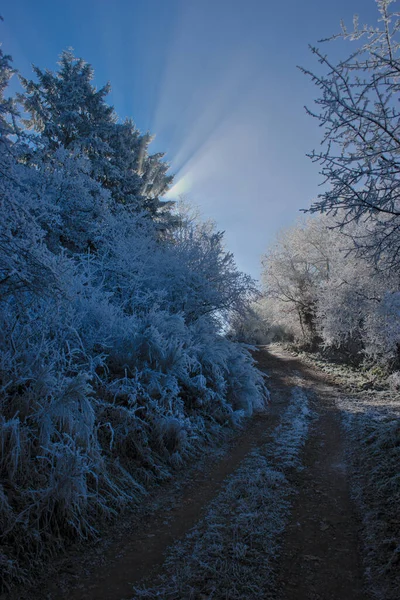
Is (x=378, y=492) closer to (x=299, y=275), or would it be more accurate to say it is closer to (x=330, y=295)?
(x=330, y=295)

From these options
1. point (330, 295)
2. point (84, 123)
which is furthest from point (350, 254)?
point (84, 123)

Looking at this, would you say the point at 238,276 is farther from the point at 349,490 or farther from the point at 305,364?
the point at 305,364

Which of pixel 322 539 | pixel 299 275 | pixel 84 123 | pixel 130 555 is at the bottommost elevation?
pixel 322 539

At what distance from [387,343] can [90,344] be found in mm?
11929

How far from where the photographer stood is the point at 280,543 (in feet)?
10.5

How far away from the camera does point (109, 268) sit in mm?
8391

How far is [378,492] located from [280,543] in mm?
1652

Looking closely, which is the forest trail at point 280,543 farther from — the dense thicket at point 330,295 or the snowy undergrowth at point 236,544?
the dense thicket at point 330,295

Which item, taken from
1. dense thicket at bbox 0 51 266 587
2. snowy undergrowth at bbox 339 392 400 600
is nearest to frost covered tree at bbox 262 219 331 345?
dense thicket at bbox 0 51 266 587

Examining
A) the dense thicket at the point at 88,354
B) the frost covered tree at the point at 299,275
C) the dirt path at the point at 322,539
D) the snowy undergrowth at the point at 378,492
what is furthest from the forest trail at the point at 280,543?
the frost covered tree at the point at 299,275

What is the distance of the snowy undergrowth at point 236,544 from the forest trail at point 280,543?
0.29 feet

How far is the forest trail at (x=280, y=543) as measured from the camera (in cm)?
261

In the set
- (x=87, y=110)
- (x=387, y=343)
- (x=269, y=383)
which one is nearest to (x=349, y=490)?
(x=269, y=383)

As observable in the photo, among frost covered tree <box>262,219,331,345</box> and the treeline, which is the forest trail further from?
frost covered tree <box>262,219,331,345</box>
